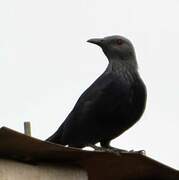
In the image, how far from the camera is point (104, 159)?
790cm

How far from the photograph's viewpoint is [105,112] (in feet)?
28.3

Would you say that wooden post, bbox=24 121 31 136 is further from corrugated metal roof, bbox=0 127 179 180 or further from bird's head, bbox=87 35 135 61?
bird's head, bbox=87 35 135 61

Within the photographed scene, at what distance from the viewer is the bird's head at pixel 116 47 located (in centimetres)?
908

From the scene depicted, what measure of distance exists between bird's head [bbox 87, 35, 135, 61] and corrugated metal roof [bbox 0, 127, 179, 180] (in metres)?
1.19

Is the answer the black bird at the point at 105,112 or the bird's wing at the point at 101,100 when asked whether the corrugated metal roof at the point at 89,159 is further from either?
the bird's wing at the point at 101,100

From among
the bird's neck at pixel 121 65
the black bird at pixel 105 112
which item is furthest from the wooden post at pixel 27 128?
the bird's neck at pixel 121 65

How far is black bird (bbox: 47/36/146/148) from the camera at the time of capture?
8.62 metres

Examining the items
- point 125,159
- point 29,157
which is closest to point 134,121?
point 125,159

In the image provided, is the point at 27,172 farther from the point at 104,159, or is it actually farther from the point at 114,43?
the point at 114,43

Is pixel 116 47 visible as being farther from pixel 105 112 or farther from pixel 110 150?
pixel 110 150

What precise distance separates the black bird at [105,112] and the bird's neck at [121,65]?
2.0 inches

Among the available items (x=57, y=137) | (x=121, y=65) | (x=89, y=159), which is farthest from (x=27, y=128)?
(x=121, y=65)

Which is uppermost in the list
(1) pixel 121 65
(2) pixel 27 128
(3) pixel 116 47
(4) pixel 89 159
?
(3) pixel 116 47

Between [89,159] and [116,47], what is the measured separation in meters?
1.53
